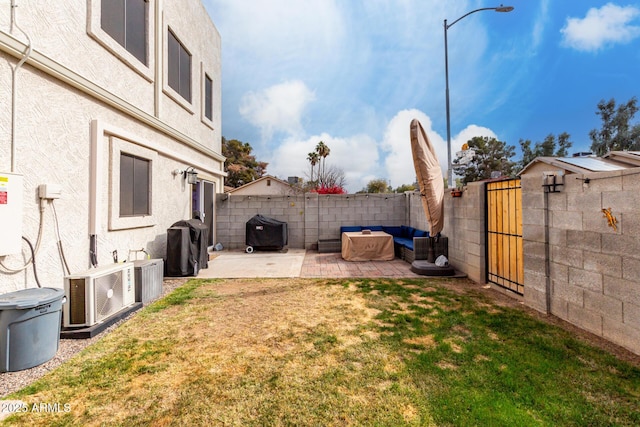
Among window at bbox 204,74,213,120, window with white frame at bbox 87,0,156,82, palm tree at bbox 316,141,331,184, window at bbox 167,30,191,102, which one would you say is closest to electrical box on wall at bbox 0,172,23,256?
window with white frame at bbox 87,0,156,82

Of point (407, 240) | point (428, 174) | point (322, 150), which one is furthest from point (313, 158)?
point (428, 174)

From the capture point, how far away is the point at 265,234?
951cm

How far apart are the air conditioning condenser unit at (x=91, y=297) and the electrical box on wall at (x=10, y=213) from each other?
0.66 metres

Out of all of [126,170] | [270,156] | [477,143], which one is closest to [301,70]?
[126,170]

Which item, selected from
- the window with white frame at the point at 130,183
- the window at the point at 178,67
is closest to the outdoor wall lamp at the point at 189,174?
the window with white frame at the point at 130,183

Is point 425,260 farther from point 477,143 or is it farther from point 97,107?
point 477,143

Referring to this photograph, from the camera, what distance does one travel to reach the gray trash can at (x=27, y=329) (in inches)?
101

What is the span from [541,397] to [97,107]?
682cm

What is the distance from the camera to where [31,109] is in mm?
3504

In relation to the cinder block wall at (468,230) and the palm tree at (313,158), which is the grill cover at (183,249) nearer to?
the cinder block wall at (468,230)

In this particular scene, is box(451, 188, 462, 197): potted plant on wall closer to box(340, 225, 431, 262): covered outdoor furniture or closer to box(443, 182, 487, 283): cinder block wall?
box(443, 182, 487, 283): cinder block wall

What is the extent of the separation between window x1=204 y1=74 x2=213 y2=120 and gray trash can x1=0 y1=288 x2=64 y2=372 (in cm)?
801

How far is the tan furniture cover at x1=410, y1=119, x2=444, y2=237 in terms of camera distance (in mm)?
5789

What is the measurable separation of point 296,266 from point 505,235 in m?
4.76
